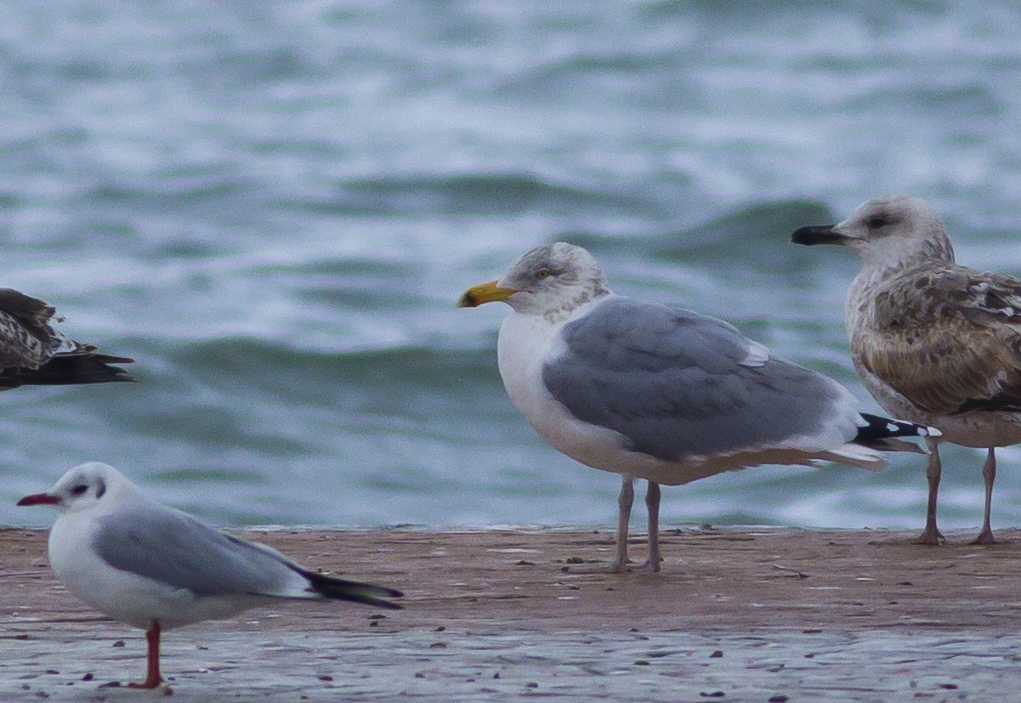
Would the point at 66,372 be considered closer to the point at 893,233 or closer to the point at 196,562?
the point at 893,233

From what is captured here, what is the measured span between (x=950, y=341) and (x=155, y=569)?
3.35 metres

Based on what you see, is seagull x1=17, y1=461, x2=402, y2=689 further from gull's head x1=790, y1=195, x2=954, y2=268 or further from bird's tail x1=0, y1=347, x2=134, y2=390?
bird's tail x1=0, y1=347, x2=134, y2=390

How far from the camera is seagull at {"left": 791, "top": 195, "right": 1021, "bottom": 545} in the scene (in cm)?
666

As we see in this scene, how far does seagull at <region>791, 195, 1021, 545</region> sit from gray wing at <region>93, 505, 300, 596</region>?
2.94m

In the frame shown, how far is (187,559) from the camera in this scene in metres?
4.42

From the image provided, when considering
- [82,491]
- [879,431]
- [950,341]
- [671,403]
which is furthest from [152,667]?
[950,341]

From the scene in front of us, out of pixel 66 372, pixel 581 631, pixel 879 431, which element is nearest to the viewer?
pixel 581 631

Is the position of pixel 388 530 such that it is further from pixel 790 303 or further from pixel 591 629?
pixel 790 303

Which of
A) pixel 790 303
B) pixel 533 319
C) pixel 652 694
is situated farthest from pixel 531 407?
pixel 790 303

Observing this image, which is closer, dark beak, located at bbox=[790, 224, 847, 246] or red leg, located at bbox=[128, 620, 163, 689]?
red leg, located at bbox=[128, 620, 163, 689]

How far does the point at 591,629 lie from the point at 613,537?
1.77 m

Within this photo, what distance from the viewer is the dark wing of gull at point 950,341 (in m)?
6.64

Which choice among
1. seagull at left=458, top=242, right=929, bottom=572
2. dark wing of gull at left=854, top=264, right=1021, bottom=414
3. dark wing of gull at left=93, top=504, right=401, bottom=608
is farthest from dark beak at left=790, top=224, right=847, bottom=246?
dark wing of gull at left=93, top=504, right=401, bottom=608

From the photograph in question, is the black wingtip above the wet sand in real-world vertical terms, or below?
above
